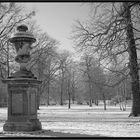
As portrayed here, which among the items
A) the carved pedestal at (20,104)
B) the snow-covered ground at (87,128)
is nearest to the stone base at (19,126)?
the carved pedestal at (20,104)

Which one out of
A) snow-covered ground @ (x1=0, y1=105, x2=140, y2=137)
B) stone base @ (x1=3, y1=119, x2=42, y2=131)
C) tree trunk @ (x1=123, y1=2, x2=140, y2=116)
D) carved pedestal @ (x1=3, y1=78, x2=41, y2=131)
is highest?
tree trunk @ (x1=123, y1=2, x2=140, y2=116)

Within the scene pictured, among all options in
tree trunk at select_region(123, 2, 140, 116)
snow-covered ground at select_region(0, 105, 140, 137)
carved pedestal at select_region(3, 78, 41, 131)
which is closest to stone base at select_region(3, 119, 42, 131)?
carved pedestal at select_region(3, 78, 41, 131)

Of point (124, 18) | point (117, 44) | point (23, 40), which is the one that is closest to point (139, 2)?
point (124, 18)

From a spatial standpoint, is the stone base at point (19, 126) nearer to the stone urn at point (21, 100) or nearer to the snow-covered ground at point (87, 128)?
the stone urn at point (21, 100)

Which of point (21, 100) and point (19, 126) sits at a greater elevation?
point (21, 100)

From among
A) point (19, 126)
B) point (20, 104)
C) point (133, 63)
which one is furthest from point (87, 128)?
point (133, 63)

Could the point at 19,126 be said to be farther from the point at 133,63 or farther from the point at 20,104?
the point at 133,63

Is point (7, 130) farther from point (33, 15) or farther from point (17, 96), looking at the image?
point (33, 15)

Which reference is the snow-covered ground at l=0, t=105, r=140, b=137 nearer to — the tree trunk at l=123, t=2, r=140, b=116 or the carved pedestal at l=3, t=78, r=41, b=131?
the carved pedestal at l=3, t=78, r=41, b=131

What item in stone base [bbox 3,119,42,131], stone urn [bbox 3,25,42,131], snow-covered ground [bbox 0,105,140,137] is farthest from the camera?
stone urn [bbox 3,25,42,131]

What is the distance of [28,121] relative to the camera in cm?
1305

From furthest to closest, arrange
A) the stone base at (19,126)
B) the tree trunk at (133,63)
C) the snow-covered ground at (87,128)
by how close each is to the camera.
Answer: the tree trunk at (133,63)
the stone base at (19,126)
the snow-covered ground at (87,128)

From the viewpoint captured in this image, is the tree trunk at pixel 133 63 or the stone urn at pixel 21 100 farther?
the tree trunk at pixel 133 63

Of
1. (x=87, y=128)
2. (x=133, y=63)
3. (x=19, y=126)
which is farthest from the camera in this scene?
(x=133, y=63)
